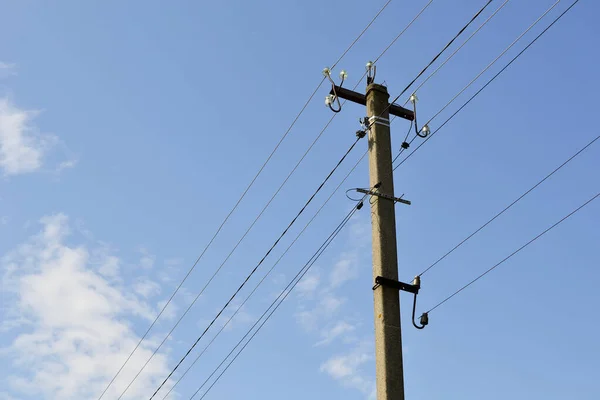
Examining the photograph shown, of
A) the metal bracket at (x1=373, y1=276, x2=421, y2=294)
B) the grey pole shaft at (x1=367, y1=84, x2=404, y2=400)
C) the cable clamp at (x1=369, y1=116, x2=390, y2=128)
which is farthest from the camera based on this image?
the cable clamp at (x1=369, y1=116, x2=390, y2=128)

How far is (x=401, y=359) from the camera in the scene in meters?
9.86

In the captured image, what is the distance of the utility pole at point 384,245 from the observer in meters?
9.76

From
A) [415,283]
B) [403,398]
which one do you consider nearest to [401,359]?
[403,398]

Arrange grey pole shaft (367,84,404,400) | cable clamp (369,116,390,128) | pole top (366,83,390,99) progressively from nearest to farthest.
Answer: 1. grey pole shaft (367,84,404,400)
2. cable clamp (369,116,390,128)
3. pole top (366,83,390,99)

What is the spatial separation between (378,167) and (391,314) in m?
2.26

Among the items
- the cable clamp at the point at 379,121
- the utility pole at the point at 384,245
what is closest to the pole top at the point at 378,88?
the utility pole at the point at 384,245

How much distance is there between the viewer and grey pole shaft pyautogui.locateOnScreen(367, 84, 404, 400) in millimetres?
9719

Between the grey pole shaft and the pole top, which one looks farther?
the pole top

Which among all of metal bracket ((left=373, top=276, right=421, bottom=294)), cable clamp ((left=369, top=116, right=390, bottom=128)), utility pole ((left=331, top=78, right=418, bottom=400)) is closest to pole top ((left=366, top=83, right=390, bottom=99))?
utility pole ((left=331, top=78, right=418, bottom=400))

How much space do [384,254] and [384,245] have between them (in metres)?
0.13

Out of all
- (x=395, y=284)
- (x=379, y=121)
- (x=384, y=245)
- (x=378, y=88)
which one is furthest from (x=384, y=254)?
(x=378, y=88)

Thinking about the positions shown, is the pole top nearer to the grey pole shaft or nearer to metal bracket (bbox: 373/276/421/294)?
the grey pole shaft

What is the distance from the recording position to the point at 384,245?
35.2 ft

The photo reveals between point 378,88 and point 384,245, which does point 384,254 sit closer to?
point 384,245
